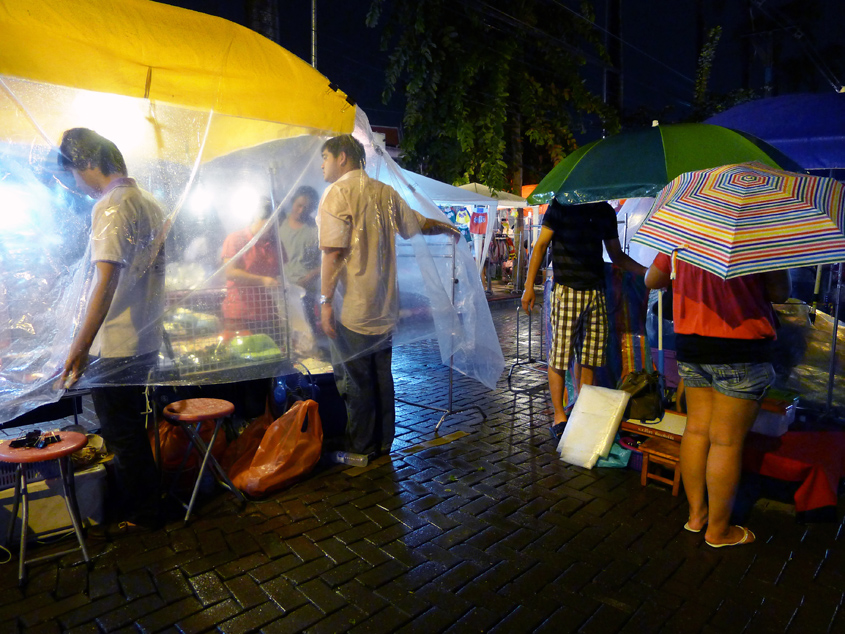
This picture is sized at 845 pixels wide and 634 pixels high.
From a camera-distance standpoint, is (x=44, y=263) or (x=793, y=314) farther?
(x=793, y=314)

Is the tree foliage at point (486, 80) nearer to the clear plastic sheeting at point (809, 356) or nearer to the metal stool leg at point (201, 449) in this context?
the clear plastic sheeting at point (809, 356)

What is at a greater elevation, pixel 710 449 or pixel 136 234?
pixel 136 234

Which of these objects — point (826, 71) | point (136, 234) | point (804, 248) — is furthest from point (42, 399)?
point (826, 71)

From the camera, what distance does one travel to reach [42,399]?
281cm

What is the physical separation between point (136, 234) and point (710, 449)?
10.3 ft

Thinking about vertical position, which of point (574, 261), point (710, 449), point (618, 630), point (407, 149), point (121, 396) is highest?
point (407, 149)

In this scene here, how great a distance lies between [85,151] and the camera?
2758mm

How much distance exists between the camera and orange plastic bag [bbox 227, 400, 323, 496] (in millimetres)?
3445

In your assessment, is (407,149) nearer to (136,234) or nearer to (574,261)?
(574,261)

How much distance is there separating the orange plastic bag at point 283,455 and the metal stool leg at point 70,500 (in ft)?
2.93

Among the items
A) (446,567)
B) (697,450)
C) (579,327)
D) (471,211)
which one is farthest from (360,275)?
(471,211)

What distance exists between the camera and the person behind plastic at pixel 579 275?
13.9ft

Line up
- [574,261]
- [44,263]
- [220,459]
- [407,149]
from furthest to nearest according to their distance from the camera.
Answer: [407,149] < [574,261] < [220,459] < [44,263]

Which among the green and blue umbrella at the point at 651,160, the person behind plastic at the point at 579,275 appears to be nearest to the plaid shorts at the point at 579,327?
the person behind plastic at the point at 579,275
